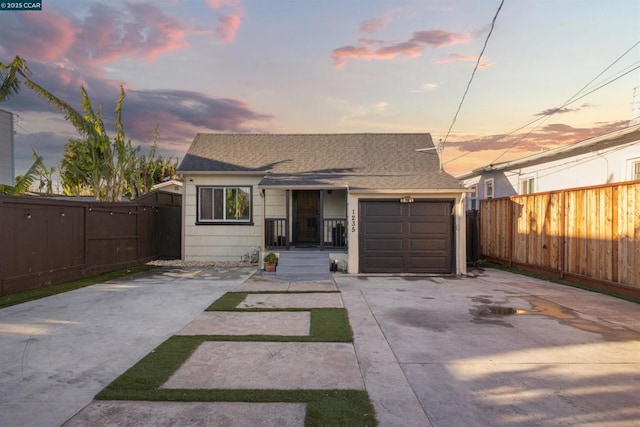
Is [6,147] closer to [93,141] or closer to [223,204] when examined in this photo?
[93,141]

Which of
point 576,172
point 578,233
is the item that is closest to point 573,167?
point 576,172

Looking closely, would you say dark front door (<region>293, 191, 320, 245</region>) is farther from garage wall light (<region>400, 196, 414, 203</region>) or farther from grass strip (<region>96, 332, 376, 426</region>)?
grass strip (<region>96, 332, 376, 426</region>)

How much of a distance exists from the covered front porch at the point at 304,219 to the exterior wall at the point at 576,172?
8042 mm

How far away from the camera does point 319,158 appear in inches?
582

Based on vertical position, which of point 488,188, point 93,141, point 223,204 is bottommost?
point 223,204

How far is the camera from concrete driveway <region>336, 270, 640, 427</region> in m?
3.19

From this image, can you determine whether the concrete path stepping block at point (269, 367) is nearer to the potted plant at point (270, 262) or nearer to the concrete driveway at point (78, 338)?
the concrete driveway at point (78, 338)

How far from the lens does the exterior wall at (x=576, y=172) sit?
36.0ft

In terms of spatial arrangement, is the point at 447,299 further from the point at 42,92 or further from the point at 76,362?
the point at 42,92

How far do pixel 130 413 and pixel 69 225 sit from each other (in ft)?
28.0

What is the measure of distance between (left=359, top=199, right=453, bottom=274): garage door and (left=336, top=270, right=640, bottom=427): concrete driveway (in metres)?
3.24

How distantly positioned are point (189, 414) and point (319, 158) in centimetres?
1238

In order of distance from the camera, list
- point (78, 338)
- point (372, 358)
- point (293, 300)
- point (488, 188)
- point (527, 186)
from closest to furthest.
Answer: point (372, 358)
point (78, 338)
point (293, 300)
point (527, 186)
point (488, 188)

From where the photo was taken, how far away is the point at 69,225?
9820 mm
